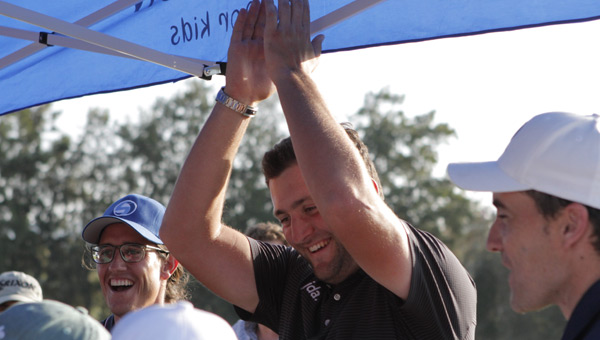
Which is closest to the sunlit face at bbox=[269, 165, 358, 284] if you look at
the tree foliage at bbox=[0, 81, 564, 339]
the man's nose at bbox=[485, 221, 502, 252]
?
the man's nose at bbox=[485, 221, 502, 252]

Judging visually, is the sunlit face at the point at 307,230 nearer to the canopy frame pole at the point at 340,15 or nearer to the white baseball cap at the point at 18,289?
the canopy frame pole at the point at 340,15

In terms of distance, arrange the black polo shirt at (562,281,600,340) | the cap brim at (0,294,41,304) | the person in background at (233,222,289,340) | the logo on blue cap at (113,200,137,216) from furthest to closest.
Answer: the cap brim at (0,294,41,304)
the person in background at (233,222,289,340)
the logo on blue cap at (113,200,137,216)
the black polo shirt at (562,281,600,340)

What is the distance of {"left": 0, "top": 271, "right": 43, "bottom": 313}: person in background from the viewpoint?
17.9ft

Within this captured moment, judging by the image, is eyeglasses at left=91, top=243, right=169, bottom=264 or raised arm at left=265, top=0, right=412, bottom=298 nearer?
raised arm at left=265, top=0, right=412, bottom=298

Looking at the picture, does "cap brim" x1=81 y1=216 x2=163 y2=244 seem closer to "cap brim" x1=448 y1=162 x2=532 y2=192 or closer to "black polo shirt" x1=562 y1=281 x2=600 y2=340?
"cap brim" x1=448 y1=162 x2=532 y2=192

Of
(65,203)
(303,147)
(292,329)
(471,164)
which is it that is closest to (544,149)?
(471,164)

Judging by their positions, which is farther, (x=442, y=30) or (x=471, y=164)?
(x=442, y=30)

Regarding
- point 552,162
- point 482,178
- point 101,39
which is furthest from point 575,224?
point 101,39

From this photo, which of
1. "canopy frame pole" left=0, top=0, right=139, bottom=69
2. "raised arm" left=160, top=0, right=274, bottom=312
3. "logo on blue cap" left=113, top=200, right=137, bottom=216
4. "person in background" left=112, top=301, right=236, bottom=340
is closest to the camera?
"person in background" left=112, top=301, right=236, bottom=340

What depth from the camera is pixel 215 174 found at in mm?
3084

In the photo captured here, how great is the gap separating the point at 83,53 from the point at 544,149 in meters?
2.20

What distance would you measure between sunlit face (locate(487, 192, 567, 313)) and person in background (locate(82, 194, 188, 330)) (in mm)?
2187

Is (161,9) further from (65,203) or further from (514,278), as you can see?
(65,203)

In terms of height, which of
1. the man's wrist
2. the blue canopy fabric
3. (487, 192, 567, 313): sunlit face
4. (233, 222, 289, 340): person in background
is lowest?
(233, 222, 289, 340): person in background
